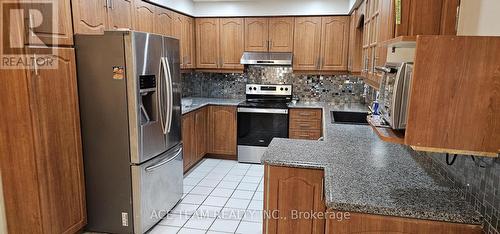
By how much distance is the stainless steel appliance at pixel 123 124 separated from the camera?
243cm

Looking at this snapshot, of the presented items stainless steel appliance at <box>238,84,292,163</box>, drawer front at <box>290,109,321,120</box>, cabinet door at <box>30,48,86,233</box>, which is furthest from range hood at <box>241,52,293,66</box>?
cabinet door at <box>30,48,86,233</box>

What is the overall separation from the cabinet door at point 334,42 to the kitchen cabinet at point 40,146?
10.9 ft

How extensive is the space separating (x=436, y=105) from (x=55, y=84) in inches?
93.2

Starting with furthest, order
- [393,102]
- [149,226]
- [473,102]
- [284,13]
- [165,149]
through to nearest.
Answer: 1. [284,13]
2. [165,149]
3. [149,226]
4. [393,102]
5. [473,102]

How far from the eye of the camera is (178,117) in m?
3.17

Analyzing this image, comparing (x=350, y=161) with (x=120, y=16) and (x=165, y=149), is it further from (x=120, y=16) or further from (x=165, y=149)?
(x=120, y=16)

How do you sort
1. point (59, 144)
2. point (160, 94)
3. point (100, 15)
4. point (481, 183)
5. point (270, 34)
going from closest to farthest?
point (481, 183), point (59, 144), point (100, 15), point (160, 94), point (270, 34)

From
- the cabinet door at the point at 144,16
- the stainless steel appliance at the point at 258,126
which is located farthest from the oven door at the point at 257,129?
the cabinet door at the point at 144,16

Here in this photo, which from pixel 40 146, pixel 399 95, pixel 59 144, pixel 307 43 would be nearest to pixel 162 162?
pixel 59 144

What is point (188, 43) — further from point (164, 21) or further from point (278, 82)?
point (278, 82)

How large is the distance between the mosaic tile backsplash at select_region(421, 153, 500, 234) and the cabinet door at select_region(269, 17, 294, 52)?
339cm

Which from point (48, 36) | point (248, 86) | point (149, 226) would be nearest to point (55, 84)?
point (48, 36)

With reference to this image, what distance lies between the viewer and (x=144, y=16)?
3.40 m

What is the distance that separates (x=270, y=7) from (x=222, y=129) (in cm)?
195
